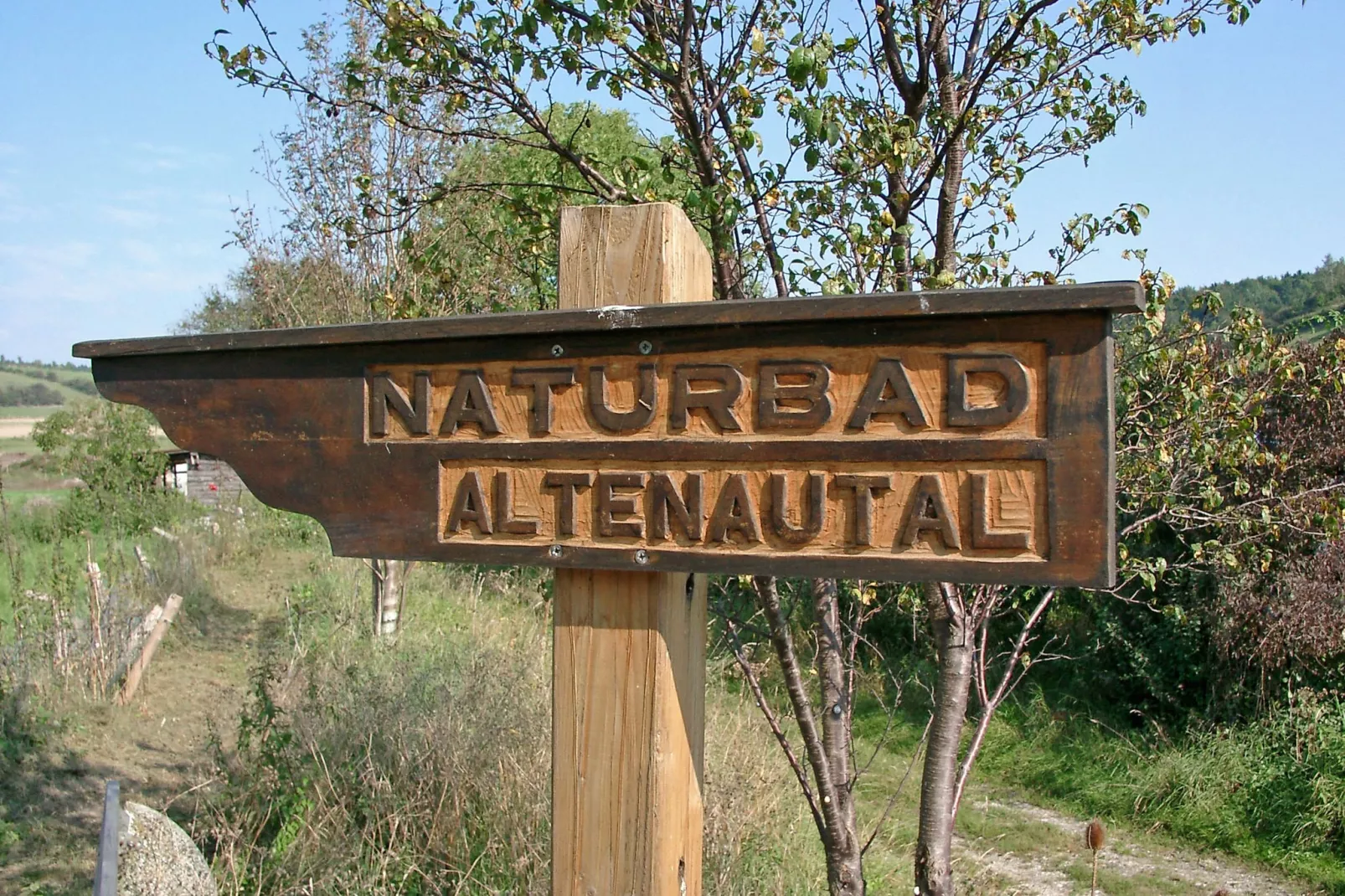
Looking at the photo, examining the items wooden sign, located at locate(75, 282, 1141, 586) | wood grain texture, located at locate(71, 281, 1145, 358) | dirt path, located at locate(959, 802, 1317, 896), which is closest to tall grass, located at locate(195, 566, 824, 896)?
dirt path, located at locate(959, 802, 1317, 896)

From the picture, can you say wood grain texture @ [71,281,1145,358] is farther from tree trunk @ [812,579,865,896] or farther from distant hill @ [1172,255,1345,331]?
distant hill @ [1172,255,1345,331]

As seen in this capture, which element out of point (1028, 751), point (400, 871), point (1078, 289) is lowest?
point (1028, 751)

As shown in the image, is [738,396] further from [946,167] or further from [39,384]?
[39,384]

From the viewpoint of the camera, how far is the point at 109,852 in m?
2.02

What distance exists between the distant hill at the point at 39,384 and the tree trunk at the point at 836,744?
82.0 m

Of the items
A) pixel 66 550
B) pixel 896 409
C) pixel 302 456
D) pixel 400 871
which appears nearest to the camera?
pixel 896 409

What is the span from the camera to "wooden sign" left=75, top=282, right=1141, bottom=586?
4.39 ft

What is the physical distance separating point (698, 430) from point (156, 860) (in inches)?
105

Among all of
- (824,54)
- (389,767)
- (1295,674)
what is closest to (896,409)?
(824,54)

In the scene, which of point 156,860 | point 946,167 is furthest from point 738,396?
point 156,860

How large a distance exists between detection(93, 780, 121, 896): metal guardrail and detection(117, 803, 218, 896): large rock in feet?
3.55

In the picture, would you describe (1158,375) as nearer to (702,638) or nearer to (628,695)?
→ (702,638)

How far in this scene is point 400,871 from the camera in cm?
400

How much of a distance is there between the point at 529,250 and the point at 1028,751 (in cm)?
698
